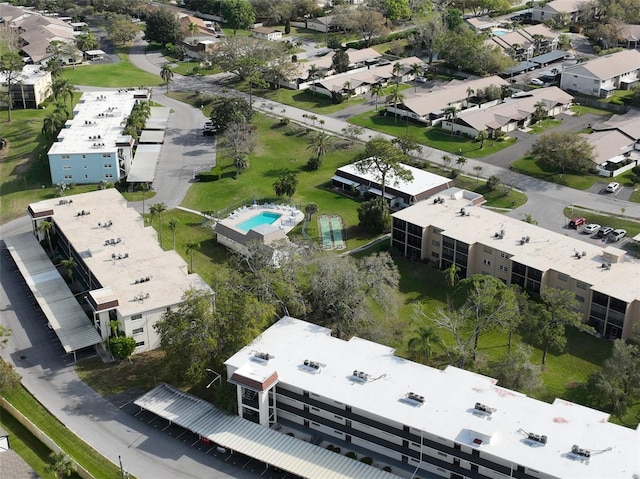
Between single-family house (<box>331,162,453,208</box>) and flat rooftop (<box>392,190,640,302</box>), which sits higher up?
flat rooftop (<box>392,190,640,302</box>)

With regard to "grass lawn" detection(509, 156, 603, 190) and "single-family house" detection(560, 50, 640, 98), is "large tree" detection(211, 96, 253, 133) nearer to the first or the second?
"grass lawn" detection(509, 156, 603, 190)

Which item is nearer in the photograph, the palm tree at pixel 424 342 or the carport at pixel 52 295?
the palm tree at pixel 424 342

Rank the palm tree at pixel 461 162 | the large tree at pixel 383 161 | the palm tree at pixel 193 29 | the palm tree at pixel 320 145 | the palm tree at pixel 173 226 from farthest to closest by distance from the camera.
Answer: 1. the palm tree at pixel 193 29
2. the palm tree at pixel 320 145
3. the palm tree at pixel 461 162
4. the large tree at pixel 383 161
5. the palm tree at pixel 173 226

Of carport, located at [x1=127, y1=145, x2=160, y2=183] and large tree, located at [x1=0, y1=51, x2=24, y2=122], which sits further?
large tree, located at [x1=0, y1=51, x2=24, y2=122]

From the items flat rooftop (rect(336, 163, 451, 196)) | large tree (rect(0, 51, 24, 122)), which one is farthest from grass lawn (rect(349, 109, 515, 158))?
large tree (rect(0, 51, 24, 122))

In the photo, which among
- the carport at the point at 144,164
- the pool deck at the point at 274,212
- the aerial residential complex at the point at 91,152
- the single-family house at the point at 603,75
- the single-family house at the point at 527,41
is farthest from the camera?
the single-family house at the point at 527,41

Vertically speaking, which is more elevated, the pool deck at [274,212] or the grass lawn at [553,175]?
the grass lawn at [553,175]

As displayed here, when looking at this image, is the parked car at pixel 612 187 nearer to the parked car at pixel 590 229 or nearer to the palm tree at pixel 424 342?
the parked car at pixel 590 229

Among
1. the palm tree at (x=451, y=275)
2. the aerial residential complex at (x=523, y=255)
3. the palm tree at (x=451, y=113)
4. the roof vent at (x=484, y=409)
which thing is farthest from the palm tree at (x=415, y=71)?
the roof vent at (x=484, y=409)

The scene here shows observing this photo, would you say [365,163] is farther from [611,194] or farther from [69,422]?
[69,422]
